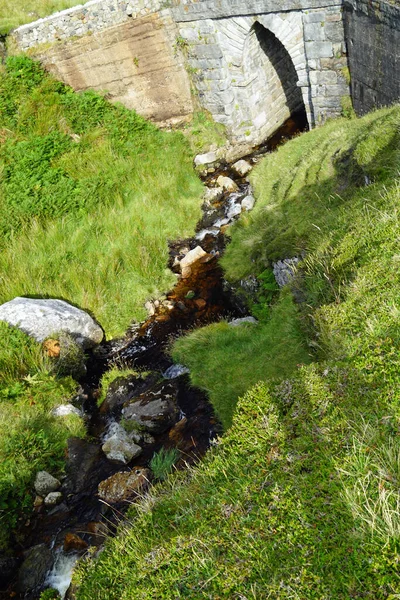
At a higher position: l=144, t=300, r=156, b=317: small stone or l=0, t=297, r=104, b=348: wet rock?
l=0, t=297, r=104, b=348: wet rock

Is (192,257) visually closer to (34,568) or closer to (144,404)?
(144,404)

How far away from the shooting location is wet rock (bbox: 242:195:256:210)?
13523mm

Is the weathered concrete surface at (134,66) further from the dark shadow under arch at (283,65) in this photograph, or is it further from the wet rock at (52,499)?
the wet rock at (52,499)

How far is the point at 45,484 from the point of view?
7.64 meters

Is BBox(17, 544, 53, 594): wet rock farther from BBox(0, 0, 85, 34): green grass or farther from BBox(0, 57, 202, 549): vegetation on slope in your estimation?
BBox(0, 0, 85, 34): green grass

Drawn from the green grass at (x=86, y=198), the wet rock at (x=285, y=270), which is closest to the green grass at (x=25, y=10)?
the green grass at (x=86, y=198)

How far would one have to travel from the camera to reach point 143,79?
16.8m

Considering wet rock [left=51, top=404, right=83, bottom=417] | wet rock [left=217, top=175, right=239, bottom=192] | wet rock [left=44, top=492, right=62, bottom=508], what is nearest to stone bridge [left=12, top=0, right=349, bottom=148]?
wet rock [left=217, top=175, right=239, bottom=192]

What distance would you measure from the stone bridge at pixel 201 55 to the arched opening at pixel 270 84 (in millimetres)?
36

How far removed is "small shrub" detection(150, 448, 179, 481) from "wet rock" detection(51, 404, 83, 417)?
91.8 inches

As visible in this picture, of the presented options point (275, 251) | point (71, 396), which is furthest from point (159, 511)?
point (275, 251)

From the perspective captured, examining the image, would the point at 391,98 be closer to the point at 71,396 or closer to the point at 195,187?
the point at 195,187

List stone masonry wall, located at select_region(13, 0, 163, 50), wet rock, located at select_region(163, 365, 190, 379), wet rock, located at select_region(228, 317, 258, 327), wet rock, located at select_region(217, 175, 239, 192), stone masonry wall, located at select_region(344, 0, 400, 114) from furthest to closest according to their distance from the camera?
stone masonry wall, located at select_region(13, 0, 163, 50), wet rock, located at select_region(217, 175, 239, 192), stone masonry wall, located at select_region(344, 0, 400, 114), wet rock, located at select_region(228, 317, 258, 327), wet rock, located at select_region(163, 365, 190, 379)

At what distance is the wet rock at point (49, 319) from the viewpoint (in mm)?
10281
